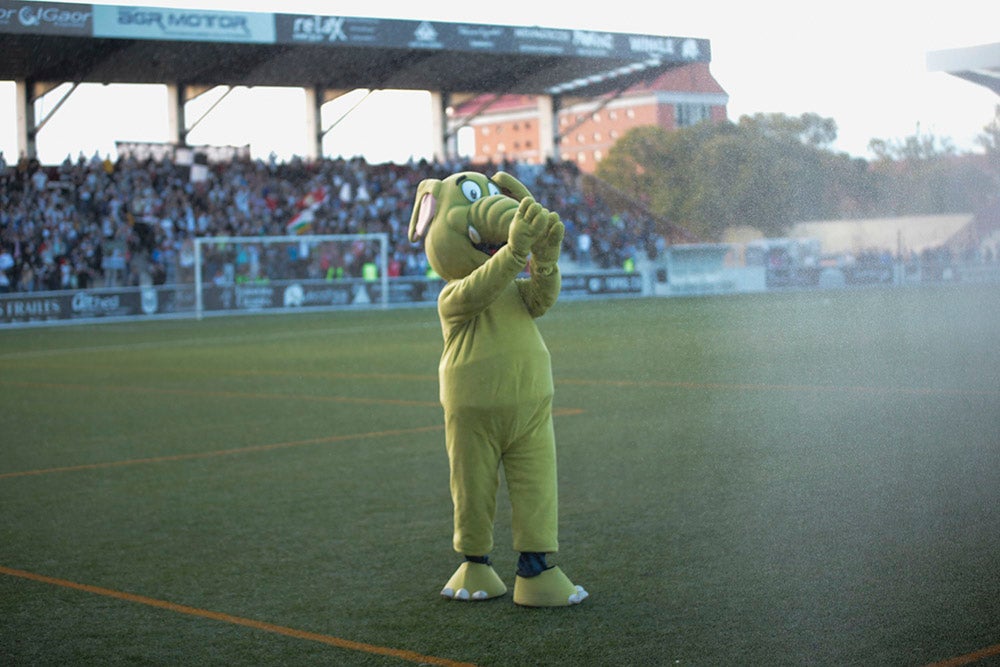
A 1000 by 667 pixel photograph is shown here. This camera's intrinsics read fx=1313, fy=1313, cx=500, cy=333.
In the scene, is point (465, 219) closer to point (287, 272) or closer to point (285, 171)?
point (287, 272)

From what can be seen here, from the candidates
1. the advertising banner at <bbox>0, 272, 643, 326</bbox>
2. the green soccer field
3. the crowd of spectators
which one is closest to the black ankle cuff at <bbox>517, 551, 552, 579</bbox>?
the green soccer field

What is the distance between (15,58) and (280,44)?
6.55 m

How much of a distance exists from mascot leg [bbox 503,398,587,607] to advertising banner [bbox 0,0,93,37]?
93.8ft

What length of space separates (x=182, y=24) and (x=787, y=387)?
24591 millimetres

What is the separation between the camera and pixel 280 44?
1351 inches

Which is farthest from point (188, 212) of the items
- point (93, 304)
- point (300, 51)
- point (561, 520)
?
point (561, 520)

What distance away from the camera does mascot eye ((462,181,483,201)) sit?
4.59 m

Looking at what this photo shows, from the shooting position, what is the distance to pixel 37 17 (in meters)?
30.1

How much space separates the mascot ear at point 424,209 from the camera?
15.2 ft

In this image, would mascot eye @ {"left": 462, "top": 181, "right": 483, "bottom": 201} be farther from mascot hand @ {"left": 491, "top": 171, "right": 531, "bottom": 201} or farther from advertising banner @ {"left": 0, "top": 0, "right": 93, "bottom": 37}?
advertising banner @ {"left": 0, "top": 0, "right": 93, "bottom": 37}

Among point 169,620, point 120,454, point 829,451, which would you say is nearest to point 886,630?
point 169,620

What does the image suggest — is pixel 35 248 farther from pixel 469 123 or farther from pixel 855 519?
pixel 855 519

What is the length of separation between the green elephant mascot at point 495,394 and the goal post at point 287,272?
83.1ft

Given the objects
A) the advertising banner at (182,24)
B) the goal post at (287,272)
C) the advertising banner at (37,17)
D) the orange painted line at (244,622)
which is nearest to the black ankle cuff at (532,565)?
the orange painted line at (244,622)
